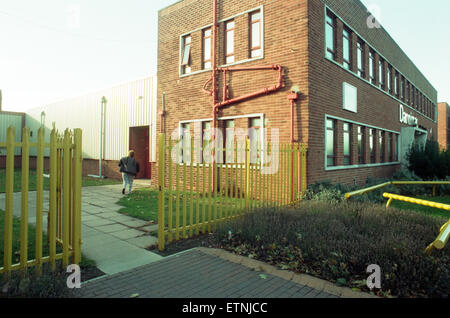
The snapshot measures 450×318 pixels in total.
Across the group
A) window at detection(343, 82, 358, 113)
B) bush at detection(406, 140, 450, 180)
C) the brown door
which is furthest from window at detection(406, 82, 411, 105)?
the brown door

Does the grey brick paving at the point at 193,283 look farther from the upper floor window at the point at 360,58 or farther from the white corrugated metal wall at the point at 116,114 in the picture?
the upper floor window at the point at 360,58

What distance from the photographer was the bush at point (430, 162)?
1560 cm

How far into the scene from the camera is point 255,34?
11070 millimetres

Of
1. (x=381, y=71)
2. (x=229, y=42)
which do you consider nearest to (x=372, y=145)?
(x=381, y=71)

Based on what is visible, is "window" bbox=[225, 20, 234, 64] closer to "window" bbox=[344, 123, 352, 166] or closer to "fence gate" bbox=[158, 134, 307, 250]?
"fence gate" bbox=[158, 134, 307, 250]

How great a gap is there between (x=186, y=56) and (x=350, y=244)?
10.6 meters

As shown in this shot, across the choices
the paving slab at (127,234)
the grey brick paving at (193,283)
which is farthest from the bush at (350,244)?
the paving slab at (127,234)

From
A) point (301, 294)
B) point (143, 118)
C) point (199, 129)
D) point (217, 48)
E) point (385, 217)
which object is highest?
point (217, 48)

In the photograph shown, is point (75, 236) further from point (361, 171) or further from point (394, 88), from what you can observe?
point (394, 88)

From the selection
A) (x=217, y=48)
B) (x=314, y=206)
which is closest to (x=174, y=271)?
(x=314, y=206)

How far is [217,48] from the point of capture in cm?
1184

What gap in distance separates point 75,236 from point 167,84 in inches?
416

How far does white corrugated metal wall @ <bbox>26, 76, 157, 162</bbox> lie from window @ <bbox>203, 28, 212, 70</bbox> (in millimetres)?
5303
